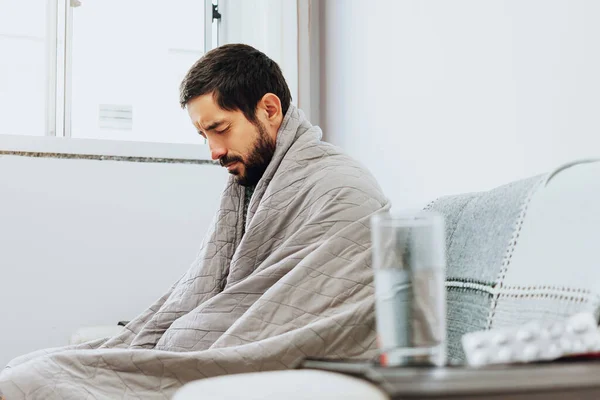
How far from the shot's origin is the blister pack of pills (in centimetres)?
64

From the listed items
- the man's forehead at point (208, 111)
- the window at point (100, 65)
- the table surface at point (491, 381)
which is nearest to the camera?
the table surface at point (491, 381)

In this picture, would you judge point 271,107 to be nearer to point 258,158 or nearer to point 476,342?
point 258,158

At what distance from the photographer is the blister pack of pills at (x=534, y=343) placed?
2.10ft

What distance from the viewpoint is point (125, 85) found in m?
2.85

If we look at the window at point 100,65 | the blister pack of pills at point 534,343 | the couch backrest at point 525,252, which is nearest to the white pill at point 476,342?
the blister pack of pills at point 534,343

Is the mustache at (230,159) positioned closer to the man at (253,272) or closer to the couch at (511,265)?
the man at (253,272)

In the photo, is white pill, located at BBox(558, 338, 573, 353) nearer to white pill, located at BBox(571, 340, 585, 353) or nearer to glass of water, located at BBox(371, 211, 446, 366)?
white pill, located at BBox(571, 340, 585, 353)

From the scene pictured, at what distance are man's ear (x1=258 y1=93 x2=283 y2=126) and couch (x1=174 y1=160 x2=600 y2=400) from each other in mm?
596

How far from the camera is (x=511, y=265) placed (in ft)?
3.38

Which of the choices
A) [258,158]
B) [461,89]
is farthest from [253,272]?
[461,89]

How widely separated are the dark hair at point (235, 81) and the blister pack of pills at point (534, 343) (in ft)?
3.72

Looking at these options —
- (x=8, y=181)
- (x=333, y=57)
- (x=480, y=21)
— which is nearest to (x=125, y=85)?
(x=8, y=181)

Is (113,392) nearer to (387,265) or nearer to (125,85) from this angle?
(387,265)

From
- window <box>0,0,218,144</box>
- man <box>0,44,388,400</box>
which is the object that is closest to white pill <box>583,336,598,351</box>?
man <box>0,44,388,400</box>
